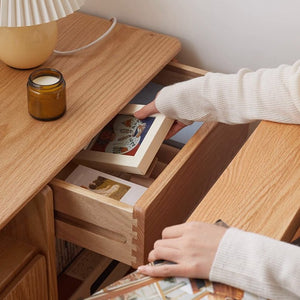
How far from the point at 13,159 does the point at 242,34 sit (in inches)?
27.8

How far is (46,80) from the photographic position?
119 centimetres

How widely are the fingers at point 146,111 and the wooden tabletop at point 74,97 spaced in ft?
0.13

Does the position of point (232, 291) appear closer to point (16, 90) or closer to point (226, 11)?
point (16, 90)

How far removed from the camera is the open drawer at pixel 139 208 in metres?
1.09

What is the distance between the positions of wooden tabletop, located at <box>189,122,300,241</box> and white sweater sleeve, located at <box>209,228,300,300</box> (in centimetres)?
6

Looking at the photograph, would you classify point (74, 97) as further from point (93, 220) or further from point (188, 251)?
point (188, 251)

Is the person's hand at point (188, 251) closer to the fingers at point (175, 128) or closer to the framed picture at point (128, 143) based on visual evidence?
the framed picture at point (128, 143)

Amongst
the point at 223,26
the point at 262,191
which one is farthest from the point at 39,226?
the point at 223,26

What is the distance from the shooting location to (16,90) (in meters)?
1.28

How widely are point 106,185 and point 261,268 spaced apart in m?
0.48

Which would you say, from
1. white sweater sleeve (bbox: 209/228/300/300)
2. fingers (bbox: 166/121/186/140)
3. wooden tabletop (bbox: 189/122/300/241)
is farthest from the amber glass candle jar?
white sweater sleeve (bbox: 209/228/300/300)

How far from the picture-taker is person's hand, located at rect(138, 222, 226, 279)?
0.81 metres

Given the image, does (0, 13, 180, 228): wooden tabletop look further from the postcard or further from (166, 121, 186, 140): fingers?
the postcard

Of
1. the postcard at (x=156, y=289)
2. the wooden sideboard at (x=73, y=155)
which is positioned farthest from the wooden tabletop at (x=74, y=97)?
the postcard at (x=156, y=289)
